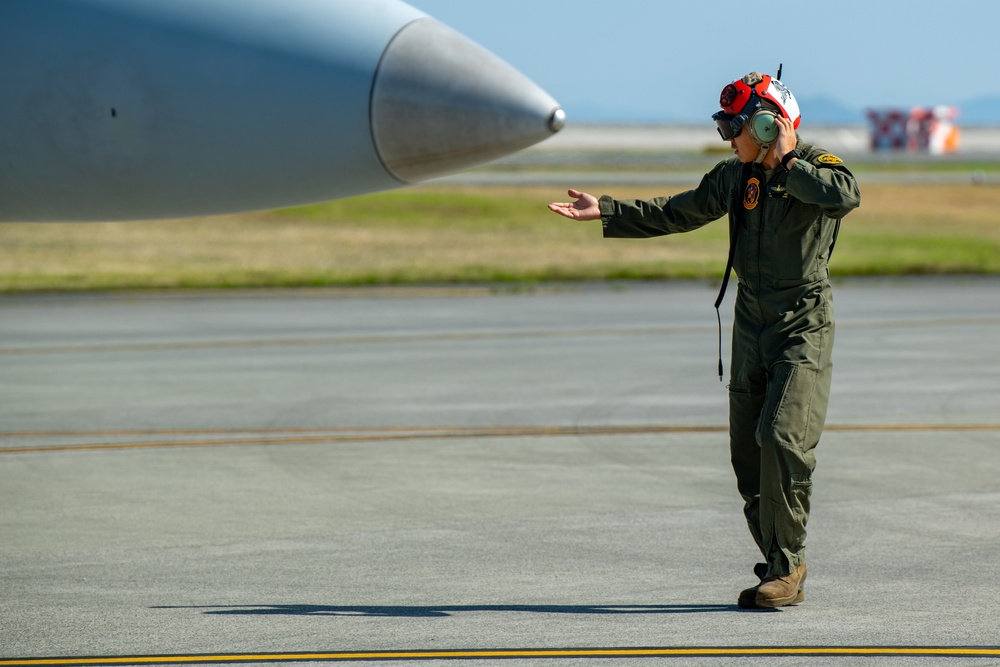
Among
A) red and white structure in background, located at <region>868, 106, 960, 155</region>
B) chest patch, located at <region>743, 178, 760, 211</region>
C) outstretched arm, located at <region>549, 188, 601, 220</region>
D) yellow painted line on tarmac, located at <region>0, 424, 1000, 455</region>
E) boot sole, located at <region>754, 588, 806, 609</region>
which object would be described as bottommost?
yellow painted line on tarmac, located at <region>0, 424, 1000, 455</region>

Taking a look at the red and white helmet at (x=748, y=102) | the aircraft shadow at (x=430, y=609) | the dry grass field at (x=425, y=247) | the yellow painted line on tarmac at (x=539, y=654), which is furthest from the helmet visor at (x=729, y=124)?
the dry grass field at (x=425, y=247)

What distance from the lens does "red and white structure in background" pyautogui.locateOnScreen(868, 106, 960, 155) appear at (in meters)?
103

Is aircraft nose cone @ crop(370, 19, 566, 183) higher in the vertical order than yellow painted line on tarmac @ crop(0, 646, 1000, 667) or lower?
higher

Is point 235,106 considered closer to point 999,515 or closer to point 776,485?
point 776,485

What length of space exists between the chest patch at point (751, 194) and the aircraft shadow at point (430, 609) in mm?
1870

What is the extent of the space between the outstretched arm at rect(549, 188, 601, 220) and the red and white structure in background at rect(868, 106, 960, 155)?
329 feet

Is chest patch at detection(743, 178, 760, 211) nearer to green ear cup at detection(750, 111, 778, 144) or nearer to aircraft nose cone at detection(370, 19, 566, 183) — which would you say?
green ear cup at detection(750, 111, 778, 144)

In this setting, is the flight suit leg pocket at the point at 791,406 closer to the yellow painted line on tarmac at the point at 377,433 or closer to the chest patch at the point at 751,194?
the chest patch at the point at 751,194

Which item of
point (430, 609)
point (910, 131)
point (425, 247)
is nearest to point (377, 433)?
point (430, 609)

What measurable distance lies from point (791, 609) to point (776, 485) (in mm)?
586

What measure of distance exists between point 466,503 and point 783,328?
306 centimetres

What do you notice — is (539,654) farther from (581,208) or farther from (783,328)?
(581,208)

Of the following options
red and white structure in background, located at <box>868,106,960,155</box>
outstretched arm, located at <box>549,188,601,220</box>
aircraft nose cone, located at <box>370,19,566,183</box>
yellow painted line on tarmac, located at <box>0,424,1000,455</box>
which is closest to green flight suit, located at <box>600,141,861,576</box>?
outstretched arm, located at <box>549,188,601,220</box>

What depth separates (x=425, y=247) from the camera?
33.4 m
